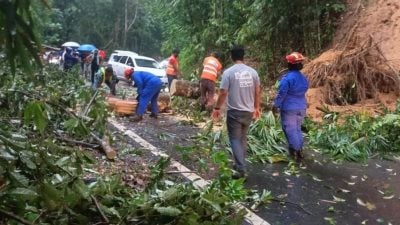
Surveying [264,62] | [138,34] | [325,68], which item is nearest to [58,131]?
[325,68]

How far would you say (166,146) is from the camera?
8.77m

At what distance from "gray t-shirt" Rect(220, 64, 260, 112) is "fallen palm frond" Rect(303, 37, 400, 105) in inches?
223

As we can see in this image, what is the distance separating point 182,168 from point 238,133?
36.7 inches

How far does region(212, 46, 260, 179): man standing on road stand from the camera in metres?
6.74

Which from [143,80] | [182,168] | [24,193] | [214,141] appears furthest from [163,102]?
[24,193]

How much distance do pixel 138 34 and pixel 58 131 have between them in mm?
39400

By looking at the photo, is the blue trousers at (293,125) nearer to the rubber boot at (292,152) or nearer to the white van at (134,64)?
the rubber boot at (292,152)

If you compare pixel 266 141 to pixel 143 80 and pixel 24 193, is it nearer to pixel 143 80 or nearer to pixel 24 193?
pixel 143 80

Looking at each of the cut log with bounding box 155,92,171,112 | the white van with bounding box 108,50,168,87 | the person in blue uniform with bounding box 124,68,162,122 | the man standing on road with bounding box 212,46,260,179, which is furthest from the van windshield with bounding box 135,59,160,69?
the man standing on road with bounding box 212,46,260,179

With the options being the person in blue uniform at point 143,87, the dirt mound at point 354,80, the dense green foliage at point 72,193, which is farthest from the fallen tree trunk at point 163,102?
the dense green foliage at point 72,193

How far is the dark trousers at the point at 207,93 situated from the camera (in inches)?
485

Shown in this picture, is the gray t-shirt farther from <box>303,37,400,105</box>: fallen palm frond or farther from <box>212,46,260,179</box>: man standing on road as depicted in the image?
<box>303,37,400,105</box>: fallen palm frond

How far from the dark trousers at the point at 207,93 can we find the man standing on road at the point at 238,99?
546 cm

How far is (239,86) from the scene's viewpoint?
6.75 metres
